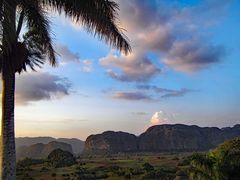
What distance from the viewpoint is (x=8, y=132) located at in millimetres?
11562

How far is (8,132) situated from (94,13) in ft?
12.9

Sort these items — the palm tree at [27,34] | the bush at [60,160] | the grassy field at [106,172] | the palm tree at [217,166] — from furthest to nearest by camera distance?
1. the bush at [60,160]
2. the grassy field at [106,172]
3. the palm tree at [217,166]
4. the palm tree at [27,34]

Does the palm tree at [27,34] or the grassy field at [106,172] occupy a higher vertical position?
the palm tree at [27,34]

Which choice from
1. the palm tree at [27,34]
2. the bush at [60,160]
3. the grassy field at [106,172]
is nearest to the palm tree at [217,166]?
the palm tree at [27,34]

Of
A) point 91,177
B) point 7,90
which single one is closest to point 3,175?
point 7,90

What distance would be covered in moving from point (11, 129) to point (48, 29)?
10.5ft

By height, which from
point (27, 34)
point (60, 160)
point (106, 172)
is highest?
point (27, 34)

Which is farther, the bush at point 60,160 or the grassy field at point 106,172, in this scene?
the bush at point 60,160

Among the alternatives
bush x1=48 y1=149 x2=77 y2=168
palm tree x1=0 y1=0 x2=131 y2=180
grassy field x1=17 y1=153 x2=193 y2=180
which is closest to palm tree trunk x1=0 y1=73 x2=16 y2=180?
palm tree x1=0 y1=0 x2=131 y2=180

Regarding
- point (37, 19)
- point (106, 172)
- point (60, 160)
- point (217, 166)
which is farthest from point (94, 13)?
point (60, 160)

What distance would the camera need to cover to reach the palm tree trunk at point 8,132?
1149 cm

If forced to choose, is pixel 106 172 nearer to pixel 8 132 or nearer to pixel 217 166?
pixel 217 166

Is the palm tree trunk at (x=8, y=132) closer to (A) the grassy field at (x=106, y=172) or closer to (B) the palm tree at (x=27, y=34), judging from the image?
(B) the palm tree at (x=27, y=34)

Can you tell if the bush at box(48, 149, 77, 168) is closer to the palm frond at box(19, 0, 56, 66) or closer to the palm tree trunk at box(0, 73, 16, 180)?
the palm frond at box(19, 0, 56, 66)
